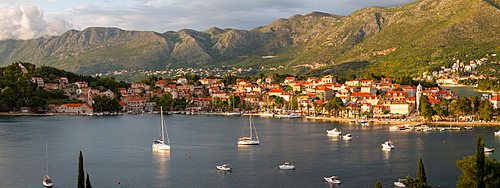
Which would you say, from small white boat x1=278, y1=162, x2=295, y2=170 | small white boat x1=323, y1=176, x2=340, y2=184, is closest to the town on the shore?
small white boat x1=278, y1=162, x2=295, y2=170

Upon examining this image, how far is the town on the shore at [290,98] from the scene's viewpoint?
183 ft

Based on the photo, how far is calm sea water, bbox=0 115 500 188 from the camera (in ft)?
93.2

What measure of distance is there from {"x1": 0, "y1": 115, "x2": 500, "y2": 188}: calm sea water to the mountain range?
62.1 metres

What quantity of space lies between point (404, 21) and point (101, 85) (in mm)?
78722

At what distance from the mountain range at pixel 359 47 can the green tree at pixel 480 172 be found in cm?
8392

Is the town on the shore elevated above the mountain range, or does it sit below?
below

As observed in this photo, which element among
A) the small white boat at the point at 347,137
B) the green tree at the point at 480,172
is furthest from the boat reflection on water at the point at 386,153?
the green tree at the point at 480,172

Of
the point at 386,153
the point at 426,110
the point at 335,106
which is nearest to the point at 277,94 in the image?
the point at 335,106

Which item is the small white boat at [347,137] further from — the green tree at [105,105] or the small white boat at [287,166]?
the green tree at [105,105]

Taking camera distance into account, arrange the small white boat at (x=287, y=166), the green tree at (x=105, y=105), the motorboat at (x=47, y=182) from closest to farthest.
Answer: the motorboat at (x=47, y=182), the small white boat at (x=287, y=166), the green tree at (x=105, y=105)

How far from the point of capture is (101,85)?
8725 cm

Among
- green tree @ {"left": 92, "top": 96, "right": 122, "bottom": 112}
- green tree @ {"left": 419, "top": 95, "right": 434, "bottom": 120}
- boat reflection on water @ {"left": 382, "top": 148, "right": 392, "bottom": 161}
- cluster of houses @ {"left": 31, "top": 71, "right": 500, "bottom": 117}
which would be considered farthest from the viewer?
green tree @ {"left": 92, "top": 96, "right": 122, "bottom": 112}

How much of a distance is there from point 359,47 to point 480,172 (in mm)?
119246

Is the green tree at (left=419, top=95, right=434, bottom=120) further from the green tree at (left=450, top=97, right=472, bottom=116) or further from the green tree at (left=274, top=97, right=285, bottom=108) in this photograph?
the green tree at (left=274, top=97, right=285, bottom=108)
